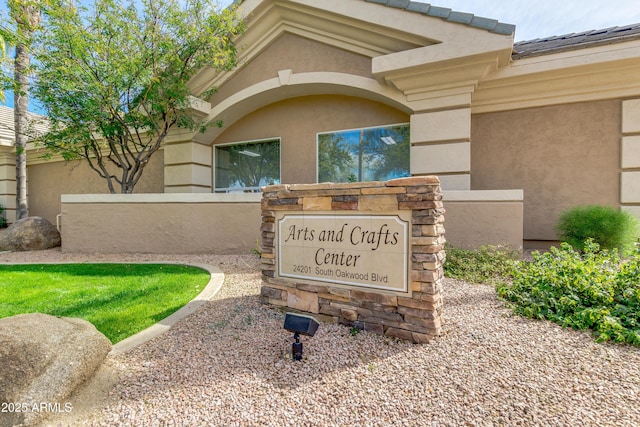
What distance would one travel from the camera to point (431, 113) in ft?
23.2

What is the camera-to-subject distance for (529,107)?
7.27 m

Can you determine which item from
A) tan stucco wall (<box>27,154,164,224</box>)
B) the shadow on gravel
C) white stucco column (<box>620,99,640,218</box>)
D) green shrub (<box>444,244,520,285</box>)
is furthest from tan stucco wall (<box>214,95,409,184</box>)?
the shadow on gravel

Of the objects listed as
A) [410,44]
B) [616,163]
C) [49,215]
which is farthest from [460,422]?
[49,215]

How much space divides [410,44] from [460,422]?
7.34 metres

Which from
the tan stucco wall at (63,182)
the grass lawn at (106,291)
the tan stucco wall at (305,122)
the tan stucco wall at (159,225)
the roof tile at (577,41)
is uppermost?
the roof tile at (577,41)

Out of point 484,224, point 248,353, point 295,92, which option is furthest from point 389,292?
point 295,92

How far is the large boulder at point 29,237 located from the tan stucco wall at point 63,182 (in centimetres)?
293

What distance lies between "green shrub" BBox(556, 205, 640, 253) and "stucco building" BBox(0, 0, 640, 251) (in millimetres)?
989

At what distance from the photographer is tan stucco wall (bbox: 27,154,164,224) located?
11133mm

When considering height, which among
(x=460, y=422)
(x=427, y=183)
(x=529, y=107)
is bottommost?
(x=460, y=422)

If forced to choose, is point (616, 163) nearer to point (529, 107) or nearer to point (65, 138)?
point (529, 107)

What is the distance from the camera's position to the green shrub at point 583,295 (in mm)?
3057

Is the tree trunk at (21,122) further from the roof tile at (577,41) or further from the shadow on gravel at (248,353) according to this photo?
the roof tile at (577,41)

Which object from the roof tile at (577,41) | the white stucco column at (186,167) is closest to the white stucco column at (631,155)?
the roof tile at (577,41)
